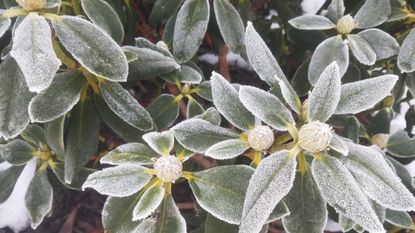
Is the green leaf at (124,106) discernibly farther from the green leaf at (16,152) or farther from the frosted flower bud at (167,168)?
the green leaf at (16,152)

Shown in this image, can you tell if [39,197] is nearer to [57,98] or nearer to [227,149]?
[57,98]

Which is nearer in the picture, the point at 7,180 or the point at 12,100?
the point at 12,100

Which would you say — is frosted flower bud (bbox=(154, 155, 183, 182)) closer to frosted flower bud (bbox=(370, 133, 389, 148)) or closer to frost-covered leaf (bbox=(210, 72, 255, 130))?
frost-covered leaf (bbox=(210, 72, 255, 130))

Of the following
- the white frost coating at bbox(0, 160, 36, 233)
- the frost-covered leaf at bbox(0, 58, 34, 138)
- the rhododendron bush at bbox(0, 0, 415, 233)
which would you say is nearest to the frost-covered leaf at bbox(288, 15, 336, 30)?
the rhododendron bush at bbox(0, 0, 415, 233)

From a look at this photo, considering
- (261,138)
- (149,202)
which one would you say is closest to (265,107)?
(261,138)

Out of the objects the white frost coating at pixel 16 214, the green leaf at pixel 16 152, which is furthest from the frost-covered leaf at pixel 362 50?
the white frost coating at pixel 16 214

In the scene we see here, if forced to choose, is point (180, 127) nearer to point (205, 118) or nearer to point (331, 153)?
point (205, 118)

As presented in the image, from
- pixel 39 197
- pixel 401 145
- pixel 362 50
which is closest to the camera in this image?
pixel 362 50
